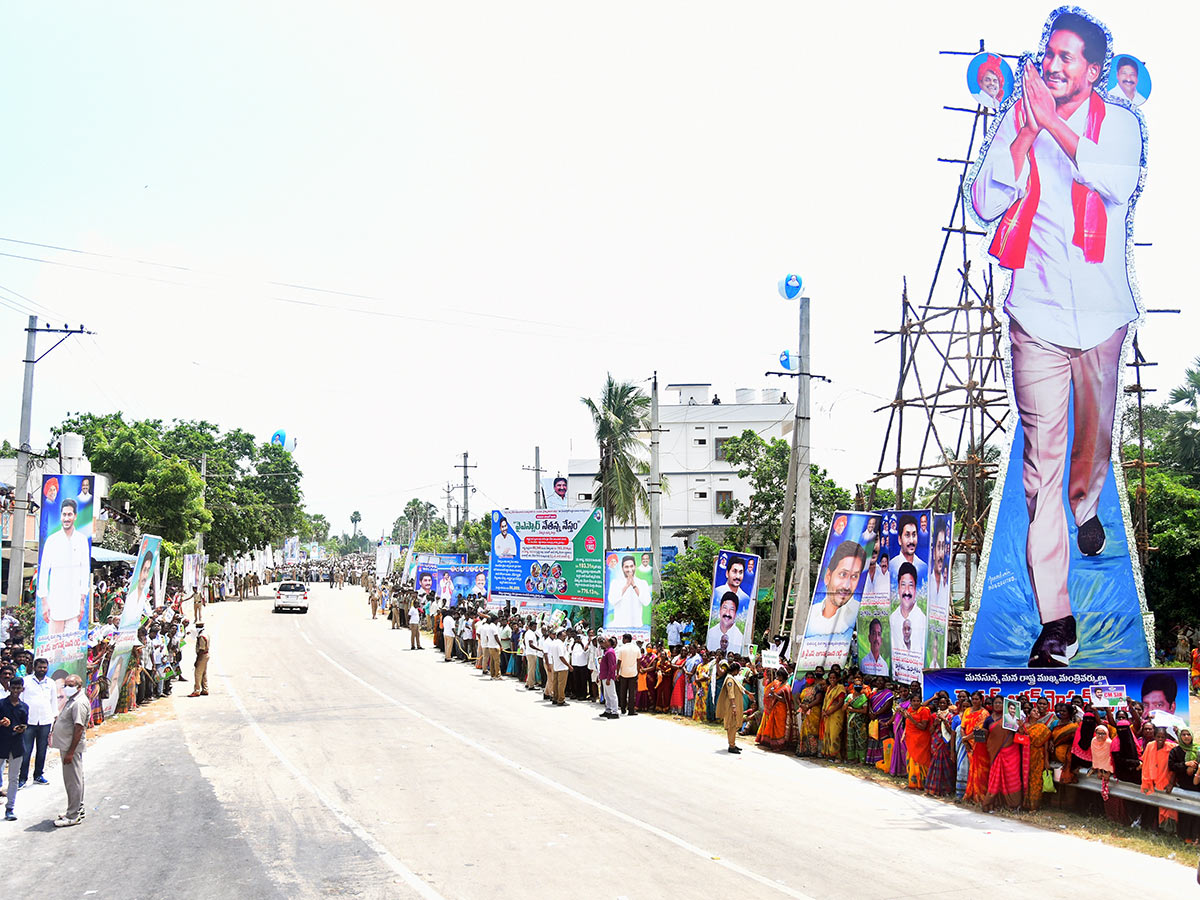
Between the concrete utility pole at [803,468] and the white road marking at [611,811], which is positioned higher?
the concrete utility pole at [803,468]

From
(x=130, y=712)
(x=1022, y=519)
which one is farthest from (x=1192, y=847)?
(x=130, y=712)

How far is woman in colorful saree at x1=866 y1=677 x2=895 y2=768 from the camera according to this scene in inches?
587

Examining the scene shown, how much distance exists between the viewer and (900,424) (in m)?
24.5

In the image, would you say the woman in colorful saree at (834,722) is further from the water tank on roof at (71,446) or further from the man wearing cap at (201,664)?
the water tank on roof at (71,446)

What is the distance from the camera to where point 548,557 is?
28.2 m

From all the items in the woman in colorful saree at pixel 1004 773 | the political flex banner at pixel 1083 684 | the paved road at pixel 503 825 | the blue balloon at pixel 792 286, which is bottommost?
the paved road at pixel 503 825

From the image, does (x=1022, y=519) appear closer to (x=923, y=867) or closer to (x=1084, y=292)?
(x=1084, y=292)

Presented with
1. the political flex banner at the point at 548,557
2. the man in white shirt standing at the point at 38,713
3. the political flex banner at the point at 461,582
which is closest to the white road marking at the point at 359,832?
the man in white shirt standing at the point at 38,713

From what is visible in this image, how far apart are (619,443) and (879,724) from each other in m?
28.4

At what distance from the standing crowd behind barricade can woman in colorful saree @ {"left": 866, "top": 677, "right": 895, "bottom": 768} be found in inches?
0.8

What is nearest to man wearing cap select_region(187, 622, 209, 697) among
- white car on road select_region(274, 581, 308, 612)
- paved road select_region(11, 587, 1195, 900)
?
paved road select_region(11, 587, 1195, 900)

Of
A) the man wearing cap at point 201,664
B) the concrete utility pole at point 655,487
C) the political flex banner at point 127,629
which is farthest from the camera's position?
the concrete utility pole at point 655,487

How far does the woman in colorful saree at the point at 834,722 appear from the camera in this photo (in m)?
15.7

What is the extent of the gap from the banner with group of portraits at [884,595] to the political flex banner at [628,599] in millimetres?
6797
